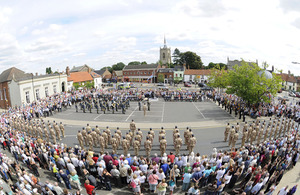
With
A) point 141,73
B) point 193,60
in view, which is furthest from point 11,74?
point 193,60

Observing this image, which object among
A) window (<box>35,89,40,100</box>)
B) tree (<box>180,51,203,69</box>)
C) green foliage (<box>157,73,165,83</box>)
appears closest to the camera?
window (<box>35,89,40,100</box>)

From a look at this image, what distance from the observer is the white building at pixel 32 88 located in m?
32.8

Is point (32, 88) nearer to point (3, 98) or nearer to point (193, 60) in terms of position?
point (3, 98)

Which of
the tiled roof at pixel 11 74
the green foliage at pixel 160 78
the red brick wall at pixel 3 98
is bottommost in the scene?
the red brick wall at pixel 3 98

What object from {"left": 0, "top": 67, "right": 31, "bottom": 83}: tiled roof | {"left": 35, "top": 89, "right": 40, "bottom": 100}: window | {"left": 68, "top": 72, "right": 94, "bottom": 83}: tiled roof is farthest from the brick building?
{"left": 35, "top": 89, "right": 40, "bottom": 100}: window

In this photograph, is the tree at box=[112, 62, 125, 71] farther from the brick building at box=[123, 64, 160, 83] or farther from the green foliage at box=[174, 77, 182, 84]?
the green foliage at box=[174, 77, 182, 84]

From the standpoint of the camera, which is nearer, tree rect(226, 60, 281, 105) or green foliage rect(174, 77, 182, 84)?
tree rect(226, 60, 281, 105)

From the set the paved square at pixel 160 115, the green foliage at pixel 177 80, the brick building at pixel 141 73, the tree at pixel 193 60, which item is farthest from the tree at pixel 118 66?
the paved square at pixel 160 115

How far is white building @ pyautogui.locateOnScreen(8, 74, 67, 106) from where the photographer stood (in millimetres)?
32812

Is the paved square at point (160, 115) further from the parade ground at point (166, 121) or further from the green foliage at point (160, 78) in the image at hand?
the green foliage at point (160, 78)

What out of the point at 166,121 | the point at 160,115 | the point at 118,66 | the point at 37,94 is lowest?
the point at 166,121

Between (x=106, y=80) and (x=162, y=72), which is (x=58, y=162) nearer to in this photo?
(x=162, y=72)

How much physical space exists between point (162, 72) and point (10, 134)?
206ft

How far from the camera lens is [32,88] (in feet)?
116
